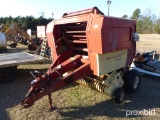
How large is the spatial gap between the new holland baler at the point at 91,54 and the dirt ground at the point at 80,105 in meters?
0.23

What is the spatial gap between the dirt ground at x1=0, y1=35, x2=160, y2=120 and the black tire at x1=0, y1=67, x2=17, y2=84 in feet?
1.09

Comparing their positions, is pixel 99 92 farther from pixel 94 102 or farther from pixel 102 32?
pixel 102 32

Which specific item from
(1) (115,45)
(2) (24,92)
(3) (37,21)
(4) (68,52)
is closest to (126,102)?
(1) (115,45)

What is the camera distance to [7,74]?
6.02 m

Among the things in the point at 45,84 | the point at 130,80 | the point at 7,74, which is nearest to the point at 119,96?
the point at 130,80

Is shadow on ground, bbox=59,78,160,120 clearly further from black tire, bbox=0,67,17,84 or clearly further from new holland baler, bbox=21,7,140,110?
black tire, bbox=0,67,17,84

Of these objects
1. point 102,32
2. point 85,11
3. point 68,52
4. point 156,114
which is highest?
point 85,11

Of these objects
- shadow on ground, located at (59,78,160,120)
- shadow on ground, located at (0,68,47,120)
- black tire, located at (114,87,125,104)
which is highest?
black tire, located at (114,87,125,104)

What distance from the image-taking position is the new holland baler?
3.67 meters

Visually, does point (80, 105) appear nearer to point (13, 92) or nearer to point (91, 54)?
point (91, 54)

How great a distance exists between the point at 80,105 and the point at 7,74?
112 inches

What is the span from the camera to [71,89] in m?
5.31

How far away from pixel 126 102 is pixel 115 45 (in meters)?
1.47

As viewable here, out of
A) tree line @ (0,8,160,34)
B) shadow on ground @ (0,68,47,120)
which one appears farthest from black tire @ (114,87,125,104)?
tree line @ (0,8,160,34)
